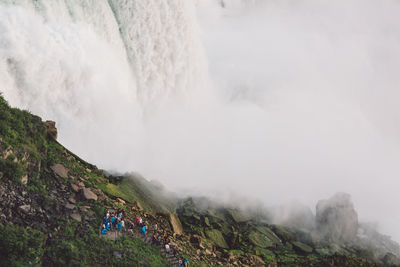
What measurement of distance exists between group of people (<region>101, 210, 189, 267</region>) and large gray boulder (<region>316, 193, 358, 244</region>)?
26635 millimetres

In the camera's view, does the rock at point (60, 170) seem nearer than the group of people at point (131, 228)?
No

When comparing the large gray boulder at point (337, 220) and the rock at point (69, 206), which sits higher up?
the large gray boulder at point (337, 220)

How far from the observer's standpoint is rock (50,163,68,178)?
553 inches

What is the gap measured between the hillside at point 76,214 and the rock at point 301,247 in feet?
6.34

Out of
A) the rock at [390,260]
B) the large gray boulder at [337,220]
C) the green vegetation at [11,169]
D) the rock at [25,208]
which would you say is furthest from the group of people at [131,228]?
the rock at [390,260]

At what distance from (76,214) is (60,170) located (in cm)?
267

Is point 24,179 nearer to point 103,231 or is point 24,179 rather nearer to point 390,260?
point 103,231

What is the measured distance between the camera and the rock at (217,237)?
23211mm

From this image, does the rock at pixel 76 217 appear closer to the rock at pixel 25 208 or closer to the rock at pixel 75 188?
the rock at pixel 75 188

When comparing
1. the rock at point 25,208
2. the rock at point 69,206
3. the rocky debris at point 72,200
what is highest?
the rocky debris at point 72,200

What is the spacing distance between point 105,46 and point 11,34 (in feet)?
30.4

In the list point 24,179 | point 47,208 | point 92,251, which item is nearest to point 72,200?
point 47,208

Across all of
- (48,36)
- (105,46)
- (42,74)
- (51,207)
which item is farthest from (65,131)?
(51,207)

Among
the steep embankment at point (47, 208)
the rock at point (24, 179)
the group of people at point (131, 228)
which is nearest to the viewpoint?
the steep embankment at point (47, 208)
